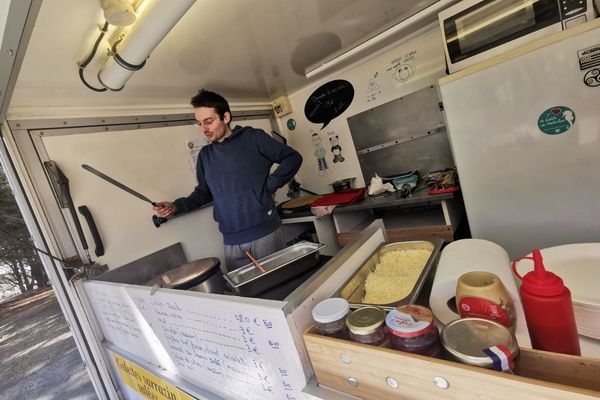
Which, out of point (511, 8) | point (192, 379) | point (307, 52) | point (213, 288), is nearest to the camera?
point (192, 379)

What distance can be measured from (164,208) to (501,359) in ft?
5.37

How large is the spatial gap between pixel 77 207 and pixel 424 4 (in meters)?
2.16

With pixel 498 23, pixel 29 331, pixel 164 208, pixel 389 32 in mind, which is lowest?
Result: pixel 29 331

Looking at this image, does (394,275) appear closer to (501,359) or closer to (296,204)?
(501,359)

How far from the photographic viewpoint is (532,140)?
4.00 feet

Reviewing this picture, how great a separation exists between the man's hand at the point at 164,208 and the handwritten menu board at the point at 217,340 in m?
0.52

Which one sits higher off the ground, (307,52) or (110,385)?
(307,52)

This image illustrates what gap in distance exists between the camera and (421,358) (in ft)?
1.50

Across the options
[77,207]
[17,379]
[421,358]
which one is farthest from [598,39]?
[17,379]

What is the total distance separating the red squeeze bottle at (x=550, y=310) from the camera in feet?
1.50

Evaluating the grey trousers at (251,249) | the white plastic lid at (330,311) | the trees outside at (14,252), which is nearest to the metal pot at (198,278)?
the grey trousers at (251,249)

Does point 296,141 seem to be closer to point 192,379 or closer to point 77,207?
point 77,207

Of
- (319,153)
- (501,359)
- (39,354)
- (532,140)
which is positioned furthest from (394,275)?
(39,354)

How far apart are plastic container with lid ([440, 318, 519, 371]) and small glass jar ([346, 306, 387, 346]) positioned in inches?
4.3
